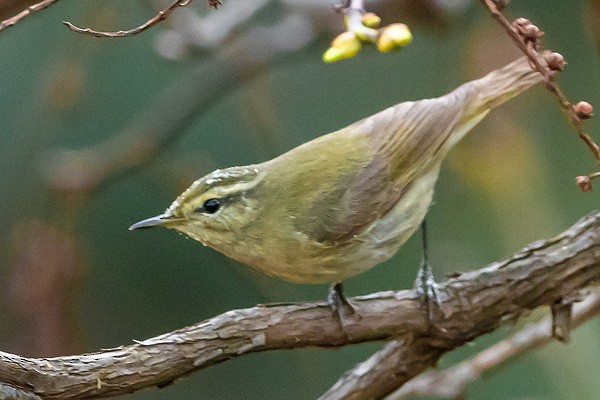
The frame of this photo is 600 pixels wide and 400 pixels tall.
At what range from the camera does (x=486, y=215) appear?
3295 millimetres

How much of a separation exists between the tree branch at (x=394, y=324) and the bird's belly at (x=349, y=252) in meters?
0.09

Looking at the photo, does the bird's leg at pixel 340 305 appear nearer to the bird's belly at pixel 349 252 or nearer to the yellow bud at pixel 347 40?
the bird's belly at pixel 349 252

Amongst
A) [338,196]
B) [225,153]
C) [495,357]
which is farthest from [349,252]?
[225,153]

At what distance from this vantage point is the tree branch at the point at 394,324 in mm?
1514

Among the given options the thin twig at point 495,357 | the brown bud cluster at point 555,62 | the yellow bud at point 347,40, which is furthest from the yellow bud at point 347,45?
the thin twig at point 495,357

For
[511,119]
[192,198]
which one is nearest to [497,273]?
[192,198]

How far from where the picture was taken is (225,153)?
3406 mm

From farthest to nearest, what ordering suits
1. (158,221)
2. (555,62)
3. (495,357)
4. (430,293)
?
(495,357), (430,293), (158,221), (555,62)

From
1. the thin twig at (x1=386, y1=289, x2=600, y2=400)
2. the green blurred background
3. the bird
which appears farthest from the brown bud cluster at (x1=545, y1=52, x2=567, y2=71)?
the green blurred background

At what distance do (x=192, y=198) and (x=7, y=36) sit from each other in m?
1.91

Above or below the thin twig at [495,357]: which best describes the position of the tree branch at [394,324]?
above

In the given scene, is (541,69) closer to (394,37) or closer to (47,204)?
(394,37)

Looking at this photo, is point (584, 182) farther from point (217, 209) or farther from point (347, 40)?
point (217, 209)

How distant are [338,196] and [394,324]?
0.34 m
